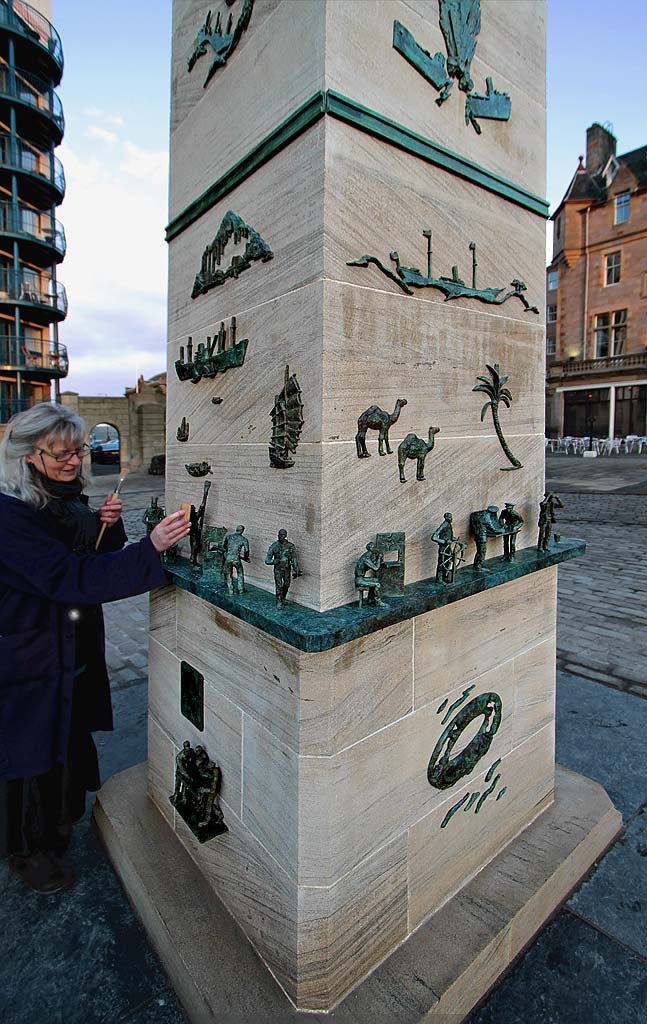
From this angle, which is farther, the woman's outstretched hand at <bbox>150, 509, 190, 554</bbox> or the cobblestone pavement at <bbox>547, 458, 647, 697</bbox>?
the cobblestone pavement at <bbox>547, 458, 647, 697</bbox>

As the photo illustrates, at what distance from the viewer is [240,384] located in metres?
2.06

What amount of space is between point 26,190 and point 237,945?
132 ft

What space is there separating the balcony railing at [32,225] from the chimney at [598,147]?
1373 inches

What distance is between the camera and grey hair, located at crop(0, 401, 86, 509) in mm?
2250

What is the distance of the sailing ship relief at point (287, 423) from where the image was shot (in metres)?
1.72

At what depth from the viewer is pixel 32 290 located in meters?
32.4

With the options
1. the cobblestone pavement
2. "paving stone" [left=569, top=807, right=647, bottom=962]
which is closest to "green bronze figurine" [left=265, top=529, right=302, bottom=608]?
"paving stone" [left=569, top=807, right=647, bottom=962]

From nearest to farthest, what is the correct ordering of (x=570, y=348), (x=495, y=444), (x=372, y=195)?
(x=372, y=195) → (x=495, y=444) → (x=570, y=348)

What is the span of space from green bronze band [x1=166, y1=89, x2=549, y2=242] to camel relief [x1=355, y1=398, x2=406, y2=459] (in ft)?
2.84

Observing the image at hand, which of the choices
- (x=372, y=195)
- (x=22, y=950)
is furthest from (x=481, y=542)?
(x=22, y=950)

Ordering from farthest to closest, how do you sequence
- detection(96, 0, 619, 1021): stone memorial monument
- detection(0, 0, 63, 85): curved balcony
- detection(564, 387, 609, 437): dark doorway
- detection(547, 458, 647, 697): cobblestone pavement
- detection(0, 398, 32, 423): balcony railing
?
detection(564, 387, 609, 437): dark doorway, detection(0, 398, 32, 423): balcony railing, detection(0, 0, 63, 85): curved balcony, detection(547, 458, 647, 697): cobblestone pavement, detection(96, 0, 619, 1021): stone memorial monument

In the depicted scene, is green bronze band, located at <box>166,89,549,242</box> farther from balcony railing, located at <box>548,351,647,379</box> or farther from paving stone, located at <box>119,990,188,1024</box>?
balcony railing, located at <box>548,351,647,379</box>

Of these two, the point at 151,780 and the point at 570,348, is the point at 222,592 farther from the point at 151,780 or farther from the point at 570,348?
the point at 570,348

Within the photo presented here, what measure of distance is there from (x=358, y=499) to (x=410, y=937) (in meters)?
1.62
